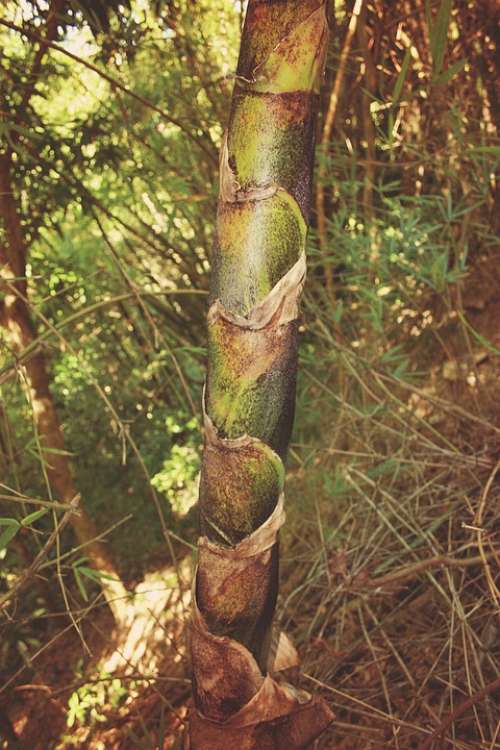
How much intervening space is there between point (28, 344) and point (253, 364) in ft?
3.91

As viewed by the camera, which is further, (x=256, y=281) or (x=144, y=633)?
(x=144, y=633)

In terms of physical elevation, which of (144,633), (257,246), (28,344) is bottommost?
(144,633)

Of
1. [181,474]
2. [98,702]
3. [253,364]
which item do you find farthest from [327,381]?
[253,364]

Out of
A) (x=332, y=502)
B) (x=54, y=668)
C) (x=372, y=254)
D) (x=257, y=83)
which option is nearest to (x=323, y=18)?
(x=257, y=83)

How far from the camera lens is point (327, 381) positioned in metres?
2.10

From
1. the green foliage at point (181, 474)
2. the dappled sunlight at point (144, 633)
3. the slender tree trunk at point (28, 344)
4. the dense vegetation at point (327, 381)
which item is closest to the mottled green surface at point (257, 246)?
the dense vegetation at point (327, 381)

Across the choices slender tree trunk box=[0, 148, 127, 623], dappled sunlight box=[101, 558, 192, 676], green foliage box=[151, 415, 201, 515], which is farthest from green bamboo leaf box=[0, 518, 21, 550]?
green foliage box=[151, 415, 201, 515]

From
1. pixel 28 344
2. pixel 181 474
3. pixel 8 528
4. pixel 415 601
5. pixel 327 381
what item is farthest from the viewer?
pixel 181 474

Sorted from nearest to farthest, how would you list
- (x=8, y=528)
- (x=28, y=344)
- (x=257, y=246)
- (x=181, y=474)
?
(x=257, y=246), (x=8, y=528), (x=28, y=344), (x=181, y=474)

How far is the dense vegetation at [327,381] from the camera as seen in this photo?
103 cm

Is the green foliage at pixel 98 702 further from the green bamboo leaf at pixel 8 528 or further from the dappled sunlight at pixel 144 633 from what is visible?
the green bamboo leaf at pixel 8 528

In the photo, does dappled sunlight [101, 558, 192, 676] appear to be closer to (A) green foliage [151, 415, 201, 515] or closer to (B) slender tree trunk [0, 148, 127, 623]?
(B) slender tree trunk [0, 148, 127, 623]

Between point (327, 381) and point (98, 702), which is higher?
point (327, 381)

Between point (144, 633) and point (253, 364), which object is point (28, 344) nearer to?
point (144, 633)
